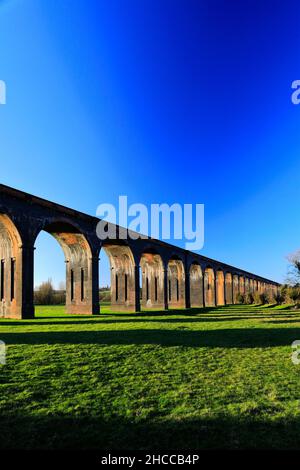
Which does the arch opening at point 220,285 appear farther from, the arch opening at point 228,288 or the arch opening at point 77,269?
the arch opening at point 77,269

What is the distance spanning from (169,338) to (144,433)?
18.0 feet

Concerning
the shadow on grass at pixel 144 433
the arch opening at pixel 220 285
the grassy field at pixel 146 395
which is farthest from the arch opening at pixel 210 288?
the shadow on grass at pixel 144 433

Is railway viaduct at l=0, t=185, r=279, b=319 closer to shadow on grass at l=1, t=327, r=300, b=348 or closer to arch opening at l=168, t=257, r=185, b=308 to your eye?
arch opening at l=168, t=257, r=185, b=308

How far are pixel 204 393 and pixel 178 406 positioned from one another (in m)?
0.68

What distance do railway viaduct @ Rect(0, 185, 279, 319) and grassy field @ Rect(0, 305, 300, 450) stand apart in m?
7.33

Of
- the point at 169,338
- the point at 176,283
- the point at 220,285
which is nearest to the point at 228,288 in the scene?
the point at 220,285

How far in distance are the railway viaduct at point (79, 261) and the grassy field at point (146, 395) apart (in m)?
7.33

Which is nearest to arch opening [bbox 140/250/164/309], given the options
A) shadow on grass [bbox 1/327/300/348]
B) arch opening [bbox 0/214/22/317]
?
A: arch opening [bbox 0/214/22/317]

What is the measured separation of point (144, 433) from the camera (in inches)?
138

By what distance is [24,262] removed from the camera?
14922 mm

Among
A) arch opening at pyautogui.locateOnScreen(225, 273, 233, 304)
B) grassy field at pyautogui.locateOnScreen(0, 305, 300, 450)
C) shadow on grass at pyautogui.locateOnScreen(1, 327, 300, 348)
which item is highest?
grassy field at pyautogui.locateOnScreen(0, 305, 300, 450)

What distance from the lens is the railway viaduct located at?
48.8ft

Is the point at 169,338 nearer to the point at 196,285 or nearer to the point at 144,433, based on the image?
the point at 144,433
